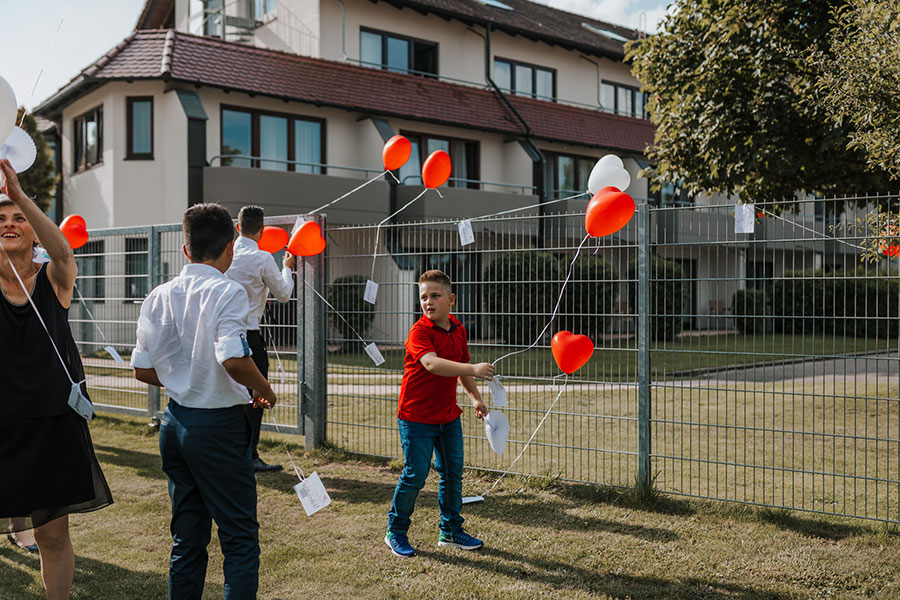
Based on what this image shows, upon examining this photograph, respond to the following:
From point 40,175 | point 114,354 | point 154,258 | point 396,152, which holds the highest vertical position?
point 40,175

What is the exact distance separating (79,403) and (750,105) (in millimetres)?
7622

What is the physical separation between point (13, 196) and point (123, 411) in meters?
6.34

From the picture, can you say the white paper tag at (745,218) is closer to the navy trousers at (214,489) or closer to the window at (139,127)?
the navy trousers at (214,489)

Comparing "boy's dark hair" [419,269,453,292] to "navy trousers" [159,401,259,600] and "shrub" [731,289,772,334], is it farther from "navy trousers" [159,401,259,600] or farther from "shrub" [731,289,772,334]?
"shrub" [731,289,772,334]

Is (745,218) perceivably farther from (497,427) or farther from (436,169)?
(436,169)

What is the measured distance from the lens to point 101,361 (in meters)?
8.96

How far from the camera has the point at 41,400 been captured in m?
3.37

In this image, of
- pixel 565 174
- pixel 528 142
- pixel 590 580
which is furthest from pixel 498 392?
pixel 565 174

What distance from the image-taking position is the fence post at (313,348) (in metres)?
7.20

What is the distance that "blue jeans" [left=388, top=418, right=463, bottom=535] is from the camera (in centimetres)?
458

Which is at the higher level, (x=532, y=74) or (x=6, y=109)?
(x=532, y=74)

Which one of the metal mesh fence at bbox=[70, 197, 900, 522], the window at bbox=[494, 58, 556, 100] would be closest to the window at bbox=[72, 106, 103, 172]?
the metal mesh fence at bbox=[70, 197, 900, 522]

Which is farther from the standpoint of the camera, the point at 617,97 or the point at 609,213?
the point at 617,97

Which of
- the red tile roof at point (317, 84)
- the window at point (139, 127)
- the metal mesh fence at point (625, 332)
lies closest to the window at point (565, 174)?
the red tile roof at point (317, 84)
